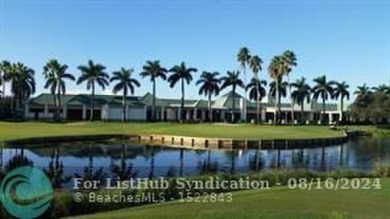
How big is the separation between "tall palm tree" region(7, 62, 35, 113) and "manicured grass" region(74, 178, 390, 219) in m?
95.8

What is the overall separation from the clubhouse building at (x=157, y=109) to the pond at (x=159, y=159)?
57.9m

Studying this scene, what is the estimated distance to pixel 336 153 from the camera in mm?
62875

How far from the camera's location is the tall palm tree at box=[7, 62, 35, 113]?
110250 mm

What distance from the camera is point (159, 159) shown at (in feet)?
172

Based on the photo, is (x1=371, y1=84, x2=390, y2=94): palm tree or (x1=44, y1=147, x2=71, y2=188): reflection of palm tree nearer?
(x1=44, y1=147, x2=71, y2=188): reflection of palm tree

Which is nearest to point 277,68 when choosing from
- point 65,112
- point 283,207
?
point 65,112

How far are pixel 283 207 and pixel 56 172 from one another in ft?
81.3

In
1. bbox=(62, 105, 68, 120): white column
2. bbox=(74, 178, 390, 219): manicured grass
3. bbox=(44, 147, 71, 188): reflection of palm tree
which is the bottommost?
bbox=(44, 147, 71, 188): reflection of palm tree

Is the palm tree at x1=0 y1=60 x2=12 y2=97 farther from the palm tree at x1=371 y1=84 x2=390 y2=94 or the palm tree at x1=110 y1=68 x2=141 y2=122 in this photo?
the palm tree at x1=371 y1=84 x2=390 y2=94

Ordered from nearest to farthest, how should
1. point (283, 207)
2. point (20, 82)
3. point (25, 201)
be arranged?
point (283, 207) → point (25, 201) → point (20, 82)

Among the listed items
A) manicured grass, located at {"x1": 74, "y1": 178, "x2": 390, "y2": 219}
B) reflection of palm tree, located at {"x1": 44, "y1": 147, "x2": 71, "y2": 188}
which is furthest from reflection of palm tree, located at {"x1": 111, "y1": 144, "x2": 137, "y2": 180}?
manicured grass, located at {"x1": 74, "y1": 178, "x2": 390, "y2": 219}

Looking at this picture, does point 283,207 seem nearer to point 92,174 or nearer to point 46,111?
point 92,174

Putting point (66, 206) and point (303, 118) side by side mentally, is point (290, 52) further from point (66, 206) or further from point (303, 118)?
Answer: point (66, 206)

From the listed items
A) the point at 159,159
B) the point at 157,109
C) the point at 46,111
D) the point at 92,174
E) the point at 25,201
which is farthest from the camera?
the point at 157,109
